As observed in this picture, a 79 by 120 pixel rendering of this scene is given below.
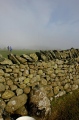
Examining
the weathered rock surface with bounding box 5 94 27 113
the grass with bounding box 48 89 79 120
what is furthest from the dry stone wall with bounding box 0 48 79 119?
the grass with bounding box 48 89 79 120

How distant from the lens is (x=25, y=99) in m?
8.34

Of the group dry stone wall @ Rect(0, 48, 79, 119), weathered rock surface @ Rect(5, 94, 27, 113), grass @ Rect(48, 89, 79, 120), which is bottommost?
grass @ Rect(48, 89, 79, 120)

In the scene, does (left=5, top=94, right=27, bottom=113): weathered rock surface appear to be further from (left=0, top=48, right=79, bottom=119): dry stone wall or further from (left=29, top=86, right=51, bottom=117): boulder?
(left=29, top=86, right=51, bottom=117): boulder

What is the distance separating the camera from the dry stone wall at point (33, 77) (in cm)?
796

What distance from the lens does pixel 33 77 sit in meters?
8.95

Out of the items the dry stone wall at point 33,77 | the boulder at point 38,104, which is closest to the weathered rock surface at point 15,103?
the dry stone wall at point 33,77

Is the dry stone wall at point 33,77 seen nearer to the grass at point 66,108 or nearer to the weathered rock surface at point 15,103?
the weathered rock surface at point 15,103

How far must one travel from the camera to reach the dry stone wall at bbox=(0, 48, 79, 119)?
26.1 ft

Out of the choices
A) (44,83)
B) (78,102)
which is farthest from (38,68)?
→ (78,102)

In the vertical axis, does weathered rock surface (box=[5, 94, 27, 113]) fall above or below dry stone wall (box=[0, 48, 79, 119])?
below

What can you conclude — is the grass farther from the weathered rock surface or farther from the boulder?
the weathered rock surface

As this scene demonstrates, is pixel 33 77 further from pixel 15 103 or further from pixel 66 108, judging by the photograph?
pixel 66 108

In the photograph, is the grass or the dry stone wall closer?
the grass

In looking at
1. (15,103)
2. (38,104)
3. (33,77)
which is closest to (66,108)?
(38,104)
